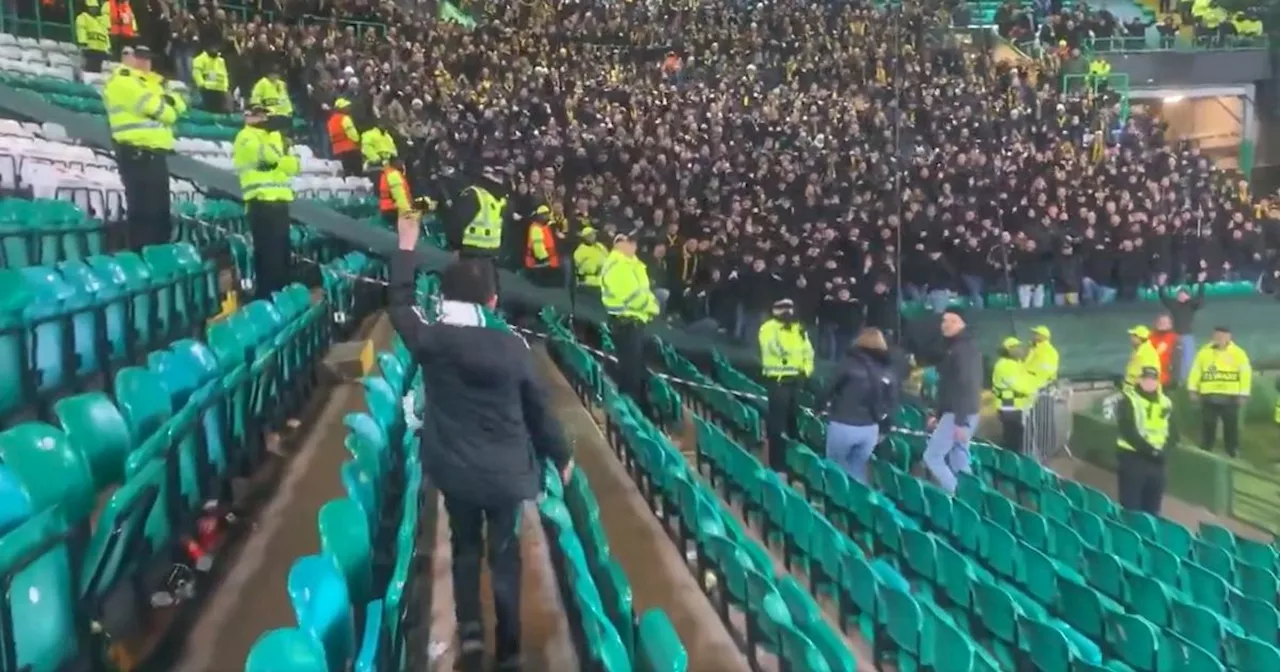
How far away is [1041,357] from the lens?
556 centimetres

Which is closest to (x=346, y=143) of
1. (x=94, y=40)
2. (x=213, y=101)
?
(x=213, y=101)

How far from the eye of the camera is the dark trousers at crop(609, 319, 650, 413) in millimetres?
4707

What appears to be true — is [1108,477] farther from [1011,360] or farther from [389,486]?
[389,486]

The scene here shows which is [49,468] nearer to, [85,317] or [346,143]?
[85,317]

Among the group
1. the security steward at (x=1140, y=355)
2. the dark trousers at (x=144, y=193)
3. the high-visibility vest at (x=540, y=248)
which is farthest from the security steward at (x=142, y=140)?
the security steward at (x=1140, y=355)

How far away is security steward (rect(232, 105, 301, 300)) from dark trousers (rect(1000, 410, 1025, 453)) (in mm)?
3354

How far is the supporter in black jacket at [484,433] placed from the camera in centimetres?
176

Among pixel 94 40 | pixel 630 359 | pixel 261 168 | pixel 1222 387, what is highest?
pixel 94 40

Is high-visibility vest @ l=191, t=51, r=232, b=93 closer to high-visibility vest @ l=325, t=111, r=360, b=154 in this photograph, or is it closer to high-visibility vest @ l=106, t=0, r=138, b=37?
high-visibility vest @ l=106, t=0, r=138, b=37

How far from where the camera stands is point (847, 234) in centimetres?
541

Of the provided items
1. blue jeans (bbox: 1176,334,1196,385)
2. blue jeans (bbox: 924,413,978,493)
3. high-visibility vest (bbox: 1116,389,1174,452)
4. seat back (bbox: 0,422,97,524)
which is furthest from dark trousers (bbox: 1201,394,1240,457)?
seat back (bbox: 0,422,97,524)

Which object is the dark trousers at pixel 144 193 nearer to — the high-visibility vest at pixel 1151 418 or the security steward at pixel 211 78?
the security steward at pixel 211 78

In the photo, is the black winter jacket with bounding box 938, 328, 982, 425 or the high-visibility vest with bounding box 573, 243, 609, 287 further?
the high-visibility vest with bounding box 573, 243, 609, 287

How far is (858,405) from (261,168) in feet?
7.26
